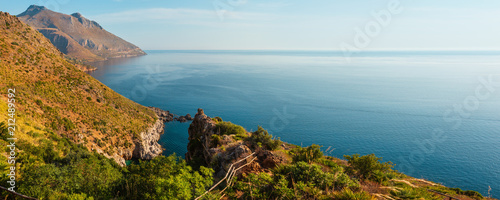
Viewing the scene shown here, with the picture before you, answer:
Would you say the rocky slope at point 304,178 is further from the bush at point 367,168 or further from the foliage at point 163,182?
the foliage at point 163,182

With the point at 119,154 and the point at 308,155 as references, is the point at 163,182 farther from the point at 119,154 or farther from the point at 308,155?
the point at 119,154

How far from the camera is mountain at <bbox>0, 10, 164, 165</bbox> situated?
122 ft

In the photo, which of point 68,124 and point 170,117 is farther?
point 170,117

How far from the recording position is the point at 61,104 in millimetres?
44656

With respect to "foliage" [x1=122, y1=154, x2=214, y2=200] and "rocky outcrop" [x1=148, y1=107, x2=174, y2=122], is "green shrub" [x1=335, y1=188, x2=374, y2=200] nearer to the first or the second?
"foliage" [x1=122, y1=154, x2=214, y2=200]

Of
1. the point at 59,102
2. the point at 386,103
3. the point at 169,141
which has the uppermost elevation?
the point at 386,103

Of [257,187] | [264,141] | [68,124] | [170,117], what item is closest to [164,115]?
[170,117]

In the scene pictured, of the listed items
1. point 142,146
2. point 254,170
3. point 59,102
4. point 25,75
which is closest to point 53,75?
point 25,75

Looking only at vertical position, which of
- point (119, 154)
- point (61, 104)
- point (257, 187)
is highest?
point (257, 187)

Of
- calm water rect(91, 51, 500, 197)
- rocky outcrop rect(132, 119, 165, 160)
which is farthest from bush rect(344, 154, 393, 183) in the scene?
rocky outcrop rect(132, 119, 165, 160)

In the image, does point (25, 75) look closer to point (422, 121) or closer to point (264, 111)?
point (264, 111)

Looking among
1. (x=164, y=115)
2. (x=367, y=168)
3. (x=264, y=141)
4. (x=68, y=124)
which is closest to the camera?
(x=367, y=168)

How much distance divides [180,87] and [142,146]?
8408 centimetres

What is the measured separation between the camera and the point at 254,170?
15695 millimetres
